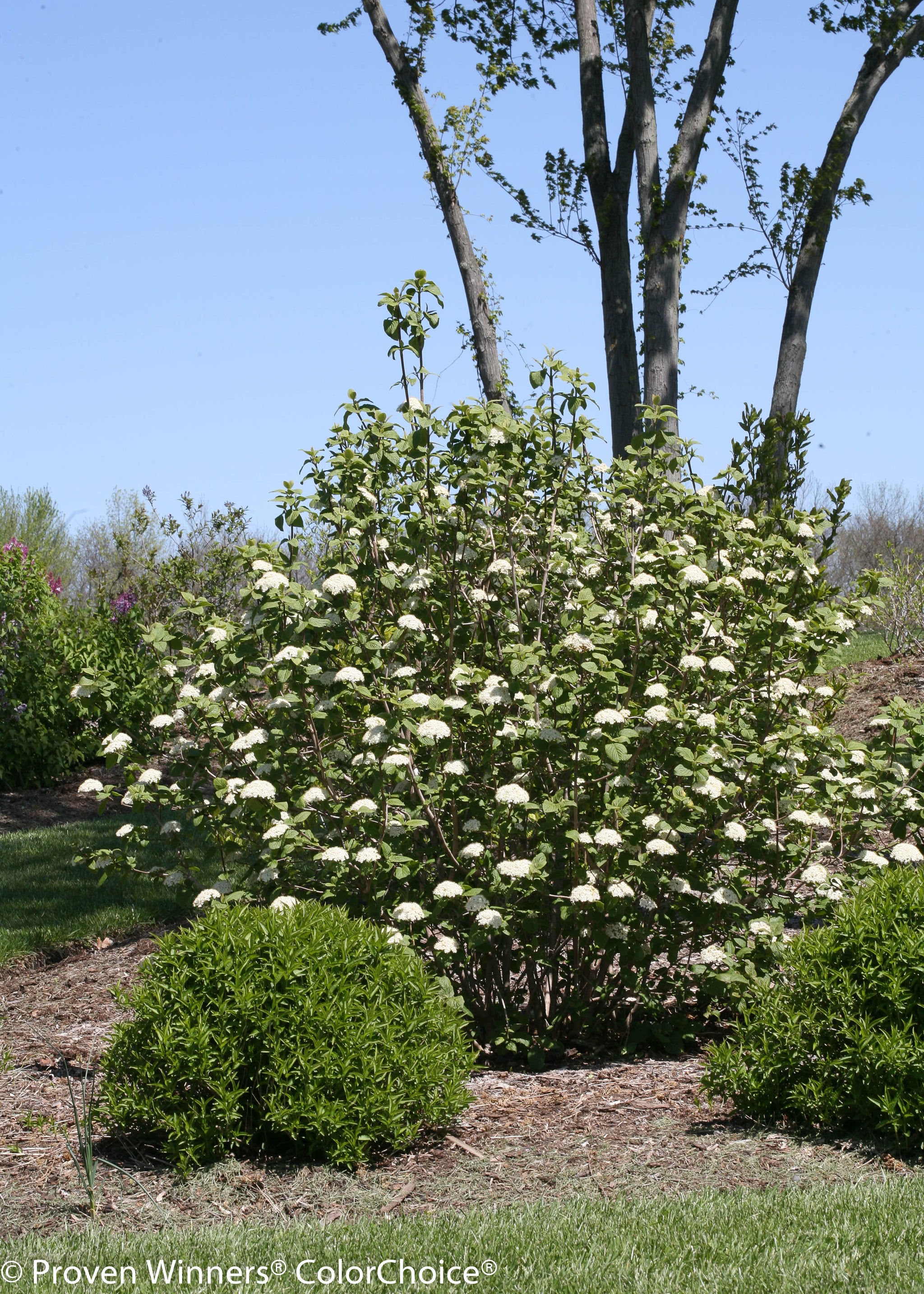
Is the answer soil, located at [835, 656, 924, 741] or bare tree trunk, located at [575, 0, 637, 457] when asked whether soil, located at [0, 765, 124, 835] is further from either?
soil, located at [835, 656, 924, 741]

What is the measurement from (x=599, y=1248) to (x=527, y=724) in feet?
6.00

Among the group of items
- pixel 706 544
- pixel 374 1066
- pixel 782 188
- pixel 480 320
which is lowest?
pixel 374 1066

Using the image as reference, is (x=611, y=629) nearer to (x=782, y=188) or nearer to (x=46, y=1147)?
(x=46, y=1147)

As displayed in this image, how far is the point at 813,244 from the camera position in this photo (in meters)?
9.27

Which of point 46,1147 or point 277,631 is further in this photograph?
point 277,631

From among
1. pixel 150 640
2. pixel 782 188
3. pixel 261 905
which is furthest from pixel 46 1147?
pixel 782 188

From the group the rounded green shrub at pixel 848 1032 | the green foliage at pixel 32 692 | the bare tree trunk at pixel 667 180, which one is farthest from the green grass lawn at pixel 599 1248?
the green foliage at pixel 32 692

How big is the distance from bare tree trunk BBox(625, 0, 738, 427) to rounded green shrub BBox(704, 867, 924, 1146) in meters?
4.95

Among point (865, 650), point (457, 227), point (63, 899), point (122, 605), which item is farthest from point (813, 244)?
point (122, 605)

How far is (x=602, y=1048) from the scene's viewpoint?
509 centimetres

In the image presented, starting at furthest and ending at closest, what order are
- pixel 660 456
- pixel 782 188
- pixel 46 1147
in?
pixel 782 188
pixel 660 456
pixel 46 1147

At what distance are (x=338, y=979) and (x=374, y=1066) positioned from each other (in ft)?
0.99

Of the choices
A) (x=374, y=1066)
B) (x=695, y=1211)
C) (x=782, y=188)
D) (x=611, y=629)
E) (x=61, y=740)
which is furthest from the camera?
(x=61, y=740)

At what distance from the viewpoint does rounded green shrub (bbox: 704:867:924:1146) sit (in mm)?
3652
